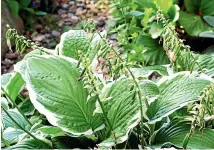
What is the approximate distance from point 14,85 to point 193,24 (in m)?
1.19

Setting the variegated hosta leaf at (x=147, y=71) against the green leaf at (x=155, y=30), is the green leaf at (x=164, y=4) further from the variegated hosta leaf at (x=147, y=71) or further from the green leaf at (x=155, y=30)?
the variegated hosta leaf at (x=147, y=71)

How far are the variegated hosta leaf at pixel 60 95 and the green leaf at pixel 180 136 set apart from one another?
18 centimetres

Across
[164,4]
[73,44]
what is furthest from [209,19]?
[73,44]

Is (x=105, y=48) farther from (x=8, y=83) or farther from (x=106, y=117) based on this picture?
(x=8, y=83)

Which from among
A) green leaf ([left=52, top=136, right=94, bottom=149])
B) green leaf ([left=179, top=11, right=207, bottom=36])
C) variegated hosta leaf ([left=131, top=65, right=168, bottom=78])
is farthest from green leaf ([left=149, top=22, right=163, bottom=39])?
green leaf ([left=52, top=136, right=94, bottom=149])

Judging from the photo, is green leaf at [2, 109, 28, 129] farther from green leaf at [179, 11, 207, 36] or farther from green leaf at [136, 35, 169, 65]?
green leaf at [179, 11, 207, 36]

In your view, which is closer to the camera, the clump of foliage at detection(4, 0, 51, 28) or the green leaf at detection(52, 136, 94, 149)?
the green leaf at detection(52, 136, 94, 149)

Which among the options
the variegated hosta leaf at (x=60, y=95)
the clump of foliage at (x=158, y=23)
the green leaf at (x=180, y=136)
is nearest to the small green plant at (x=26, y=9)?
the clump of foliage at (x=158, y=23)

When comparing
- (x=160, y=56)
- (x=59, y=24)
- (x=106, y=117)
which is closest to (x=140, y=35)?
(x=160, y=56)

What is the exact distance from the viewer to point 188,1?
8.80 ft

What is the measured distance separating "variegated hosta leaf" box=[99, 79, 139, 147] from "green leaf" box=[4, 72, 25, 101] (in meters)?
0.38

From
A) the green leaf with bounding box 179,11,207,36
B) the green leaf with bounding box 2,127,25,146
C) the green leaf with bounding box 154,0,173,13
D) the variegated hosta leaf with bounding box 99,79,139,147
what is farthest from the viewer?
the green leaf with bounding box 179,11,207,36

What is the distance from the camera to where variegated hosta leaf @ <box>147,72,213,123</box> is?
1.42m

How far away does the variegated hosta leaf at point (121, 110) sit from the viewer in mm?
1371
